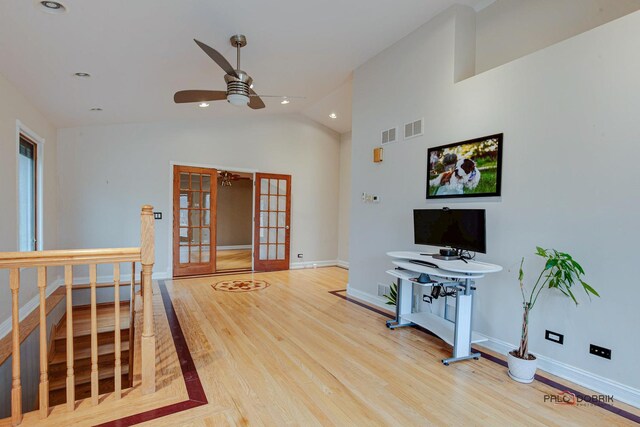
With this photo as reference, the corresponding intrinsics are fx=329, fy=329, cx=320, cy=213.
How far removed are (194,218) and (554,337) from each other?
5.66m

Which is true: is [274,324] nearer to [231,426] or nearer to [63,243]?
[231,426]

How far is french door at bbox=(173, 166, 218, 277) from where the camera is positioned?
6.09 metres

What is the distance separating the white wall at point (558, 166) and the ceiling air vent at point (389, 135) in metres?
0.35

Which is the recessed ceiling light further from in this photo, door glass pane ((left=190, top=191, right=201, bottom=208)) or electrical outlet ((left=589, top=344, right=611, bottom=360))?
electrical outlet ((left=589, top=344, right=611, bottom=360))

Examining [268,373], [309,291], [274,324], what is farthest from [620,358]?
[309,291]

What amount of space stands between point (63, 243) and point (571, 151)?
22.5 ft

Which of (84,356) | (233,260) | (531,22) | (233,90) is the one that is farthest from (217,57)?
(233,260)

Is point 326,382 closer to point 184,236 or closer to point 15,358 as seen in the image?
point 15,358

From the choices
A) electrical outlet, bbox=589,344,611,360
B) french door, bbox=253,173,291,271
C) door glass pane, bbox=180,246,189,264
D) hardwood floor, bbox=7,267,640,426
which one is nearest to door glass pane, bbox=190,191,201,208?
door glass pane, bbox=180,246,189,264

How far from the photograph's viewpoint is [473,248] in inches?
120

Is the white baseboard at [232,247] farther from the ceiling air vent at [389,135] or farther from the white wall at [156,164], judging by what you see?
the ceiling air vent at [389,135]

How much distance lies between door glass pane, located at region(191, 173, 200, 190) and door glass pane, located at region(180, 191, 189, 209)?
0.18 metres

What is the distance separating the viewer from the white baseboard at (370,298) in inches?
173

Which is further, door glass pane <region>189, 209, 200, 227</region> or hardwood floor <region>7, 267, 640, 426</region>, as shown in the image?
door glass pane <region>189, 209, 200, 227</region>
